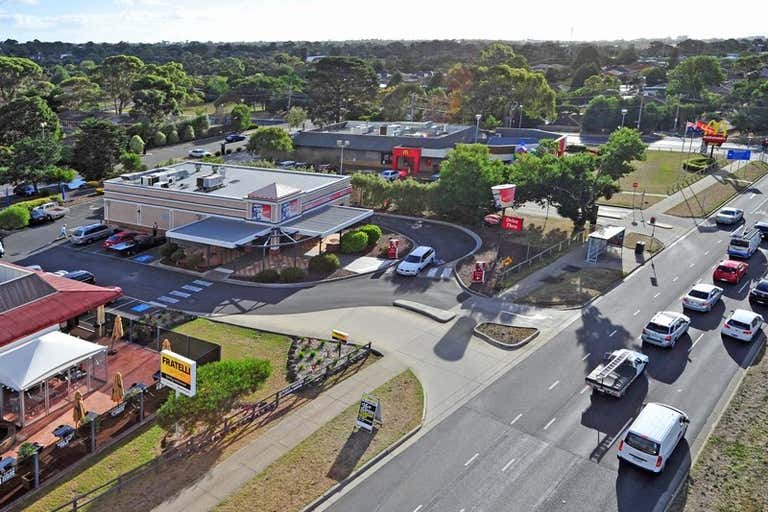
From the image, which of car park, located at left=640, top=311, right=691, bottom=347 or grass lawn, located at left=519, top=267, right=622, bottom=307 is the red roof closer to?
grass lawn, located at left=519, top=267, right=622, bottom=307

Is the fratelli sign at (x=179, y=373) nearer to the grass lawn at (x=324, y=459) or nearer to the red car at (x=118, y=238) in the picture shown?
the grass lawn at (x=324, y=459)

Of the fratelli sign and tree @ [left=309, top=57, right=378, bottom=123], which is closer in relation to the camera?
the fratelli sign

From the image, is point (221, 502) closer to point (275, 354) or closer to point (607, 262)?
point (275, 354)

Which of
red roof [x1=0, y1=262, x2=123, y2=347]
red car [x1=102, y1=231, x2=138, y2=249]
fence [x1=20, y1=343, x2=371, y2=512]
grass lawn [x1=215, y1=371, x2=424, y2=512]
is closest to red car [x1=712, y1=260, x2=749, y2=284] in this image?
grass lawn [x1=215, y1=371, x2=424, y2=512]

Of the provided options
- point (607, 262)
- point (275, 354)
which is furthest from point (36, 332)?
point (607, 262)

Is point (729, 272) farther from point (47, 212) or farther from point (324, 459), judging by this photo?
point (47, 212)

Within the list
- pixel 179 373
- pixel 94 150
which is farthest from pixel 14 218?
pixel 179 373
